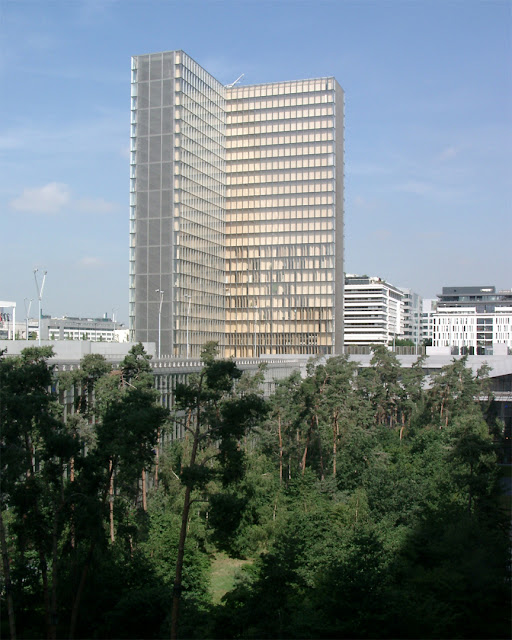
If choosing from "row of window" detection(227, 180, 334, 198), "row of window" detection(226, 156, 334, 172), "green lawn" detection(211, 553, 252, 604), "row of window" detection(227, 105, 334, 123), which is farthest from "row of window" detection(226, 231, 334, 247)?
"green lawn" detection(211, 553, 252, 604)

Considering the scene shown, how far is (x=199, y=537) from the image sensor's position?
38.5m

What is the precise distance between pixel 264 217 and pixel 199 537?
96.6 metres

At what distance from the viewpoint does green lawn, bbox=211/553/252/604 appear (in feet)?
118

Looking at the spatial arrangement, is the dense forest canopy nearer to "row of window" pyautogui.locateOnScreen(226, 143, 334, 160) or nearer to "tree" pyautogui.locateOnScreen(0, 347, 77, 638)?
"tree" pyautogui.locateOnScreen(0, 347, 77, 638)

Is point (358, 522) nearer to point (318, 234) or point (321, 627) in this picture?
point (321, 627)

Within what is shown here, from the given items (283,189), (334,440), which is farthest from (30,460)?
(283,189)

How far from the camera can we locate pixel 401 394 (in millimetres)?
74125

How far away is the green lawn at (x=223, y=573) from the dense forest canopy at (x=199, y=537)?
1.17 feet

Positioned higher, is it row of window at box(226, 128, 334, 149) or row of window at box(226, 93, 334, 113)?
row of window at box(226, 93, 334, 113)

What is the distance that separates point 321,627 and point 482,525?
1320 centimetres

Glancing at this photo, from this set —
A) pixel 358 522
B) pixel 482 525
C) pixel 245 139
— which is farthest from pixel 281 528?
pixel 245 139

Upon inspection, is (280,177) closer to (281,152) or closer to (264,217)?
(281,152)

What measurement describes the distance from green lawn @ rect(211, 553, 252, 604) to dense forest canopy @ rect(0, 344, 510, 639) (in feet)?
1.17

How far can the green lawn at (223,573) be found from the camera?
1416 inches
